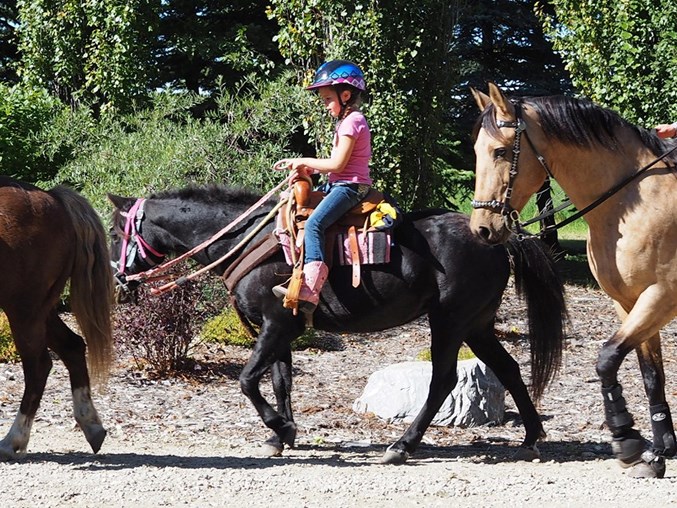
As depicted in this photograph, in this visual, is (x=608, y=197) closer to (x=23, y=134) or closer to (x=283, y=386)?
(x=283, y=386)

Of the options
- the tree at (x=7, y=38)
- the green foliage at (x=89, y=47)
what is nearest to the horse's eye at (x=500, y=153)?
the green foliage at (x=89, y=47)

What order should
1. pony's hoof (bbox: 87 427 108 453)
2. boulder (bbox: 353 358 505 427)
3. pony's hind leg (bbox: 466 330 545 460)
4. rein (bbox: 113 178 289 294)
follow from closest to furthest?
pony's hoof (bbox: 87 427 108 453), pony's hind leg (bbox: 466 330 545 460), rein (bbox: 113 178 289 294), boulder (bbox: 353 358 505 427)

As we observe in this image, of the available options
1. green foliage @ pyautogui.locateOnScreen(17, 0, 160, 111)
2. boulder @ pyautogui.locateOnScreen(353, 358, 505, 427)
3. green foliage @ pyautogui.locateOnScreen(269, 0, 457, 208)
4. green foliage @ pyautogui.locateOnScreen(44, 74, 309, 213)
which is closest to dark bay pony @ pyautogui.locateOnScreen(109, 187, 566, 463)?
boulder @ pyautogui.locateOnScreen(353, 358, 505, 427)

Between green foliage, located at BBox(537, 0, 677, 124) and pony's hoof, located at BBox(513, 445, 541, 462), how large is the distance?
7383 mm

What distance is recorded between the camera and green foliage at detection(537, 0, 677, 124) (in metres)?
12.5

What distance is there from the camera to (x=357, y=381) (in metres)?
9.11

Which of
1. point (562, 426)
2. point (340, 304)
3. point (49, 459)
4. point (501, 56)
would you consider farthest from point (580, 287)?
point (49, 459)

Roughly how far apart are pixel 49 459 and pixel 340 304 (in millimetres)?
2233

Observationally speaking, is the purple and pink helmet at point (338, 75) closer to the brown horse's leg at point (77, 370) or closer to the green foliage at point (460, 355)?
the brown horse's leg at point (77, 370)

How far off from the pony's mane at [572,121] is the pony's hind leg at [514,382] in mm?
1726

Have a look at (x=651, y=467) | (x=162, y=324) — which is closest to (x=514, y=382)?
(x=651, y=467)

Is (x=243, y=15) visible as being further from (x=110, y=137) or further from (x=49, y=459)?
(x=49, y=459)

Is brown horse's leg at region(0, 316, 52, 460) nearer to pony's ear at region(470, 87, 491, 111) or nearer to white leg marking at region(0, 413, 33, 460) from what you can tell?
white leg marking at region(0, 413, 33, 460)

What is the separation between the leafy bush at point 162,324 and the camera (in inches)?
347
